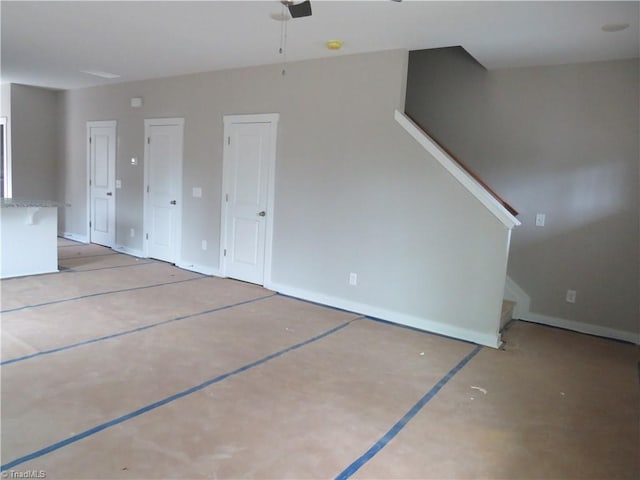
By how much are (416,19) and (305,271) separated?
2821 millimetres

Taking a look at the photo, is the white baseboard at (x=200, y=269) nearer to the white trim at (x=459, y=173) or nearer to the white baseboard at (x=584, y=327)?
the white trim at (x=459, y=173)

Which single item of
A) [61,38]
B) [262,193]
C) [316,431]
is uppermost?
[61,38]

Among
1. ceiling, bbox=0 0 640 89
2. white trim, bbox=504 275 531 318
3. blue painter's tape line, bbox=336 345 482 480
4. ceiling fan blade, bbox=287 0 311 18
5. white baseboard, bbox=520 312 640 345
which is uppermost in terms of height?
ceiling, bbox=0 0 640 89

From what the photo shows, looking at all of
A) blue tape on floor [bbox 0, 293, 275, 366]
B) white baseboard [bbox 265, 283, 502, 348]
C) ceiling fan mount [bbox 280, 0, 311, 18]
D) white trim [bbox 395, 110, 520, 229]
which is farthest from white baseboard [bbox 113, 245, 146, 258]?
ceiling fan mount [bbox 280, 0, 311, 18]

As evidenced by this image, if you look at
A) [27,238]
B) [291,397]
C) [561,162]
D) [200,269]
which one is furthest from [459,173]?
[27,238]

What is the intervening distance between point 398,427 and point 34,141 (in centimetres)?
857

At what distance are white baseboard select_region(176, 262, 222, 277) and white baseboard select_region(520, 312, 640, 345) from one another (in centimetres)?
383

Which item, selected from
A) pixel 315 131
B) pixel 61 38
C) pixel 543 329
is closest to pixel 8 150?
pixel 61 38

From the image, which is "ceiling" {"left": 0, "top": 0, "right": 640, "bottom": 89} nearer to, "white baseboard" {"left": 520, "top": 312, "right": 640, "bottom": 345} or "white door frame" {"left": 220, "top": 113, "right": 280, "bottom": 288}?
"white door frame" {"left": 220, "top": 113, "right": 280, "bottom": 288}

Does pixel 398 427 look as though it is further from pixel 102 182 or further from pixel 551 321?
pixel 102 182

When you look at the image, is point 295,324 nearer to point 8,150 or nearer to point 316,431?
point 316,431

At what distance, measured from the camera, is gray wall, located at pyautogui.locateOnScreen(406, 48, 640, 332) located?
4.38 meters

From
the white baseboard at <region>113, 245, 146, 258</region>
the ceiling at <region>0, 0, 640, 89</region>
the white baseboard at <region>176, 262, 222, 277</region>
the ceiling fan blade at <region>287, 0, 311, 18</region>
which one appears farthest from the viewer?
the white baseboard at <region>113, 245, 146, 258</region>

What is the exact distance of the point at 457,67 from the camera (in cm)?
520
